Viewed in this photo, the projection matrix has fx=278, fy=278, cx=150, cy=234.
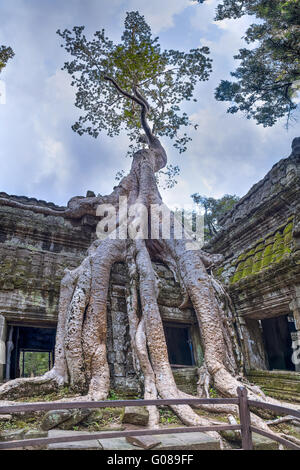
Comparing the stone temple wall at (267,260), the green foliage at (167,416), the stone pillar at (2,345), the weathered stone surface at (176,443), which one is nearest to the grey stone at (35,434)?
the weathered stone surface at (176,443)

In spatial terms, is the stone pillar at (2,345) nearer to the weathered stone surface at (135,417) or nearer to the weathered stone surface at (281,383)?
the weathered stone surface at (135,417)

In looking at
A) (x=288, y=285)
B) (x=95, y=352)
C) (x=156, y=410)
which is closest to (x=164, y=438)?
(x=156, y=410)

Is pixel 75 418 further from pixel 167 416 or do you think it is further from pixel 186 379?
pixel 186 379

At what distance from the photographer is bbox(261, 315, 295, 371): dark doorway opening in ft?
18.0

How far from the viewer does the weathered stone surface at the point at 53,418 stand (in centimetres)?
248

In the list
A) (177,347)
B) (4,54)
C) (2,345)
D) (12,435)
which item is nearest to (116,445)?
(12,435)

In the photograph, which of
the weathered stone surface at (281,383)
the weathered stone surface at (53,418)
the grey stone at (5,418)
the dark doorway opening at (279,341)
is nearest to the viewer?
the weathered stone surface at (53,418)

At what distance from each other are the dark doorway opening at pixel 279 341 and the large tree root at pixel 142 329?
1.44 metres

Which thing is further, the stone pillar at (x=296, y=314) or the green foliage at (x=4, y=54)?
the green foliage at (x=4, y=54)

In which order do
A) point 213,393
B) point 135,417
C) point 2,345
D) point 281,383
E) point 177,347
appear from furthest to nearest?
1. point 177,347
2. point 281,383
3. point 2,345
4. point 213,393
5. point 135,417

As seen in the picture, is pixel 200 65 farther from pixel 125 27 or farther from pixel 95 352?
pixel 95 352

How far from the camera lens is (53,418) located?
253cm

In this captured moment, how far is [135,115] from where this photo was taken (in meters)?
8.52

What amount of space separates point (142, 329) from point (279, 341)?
346 centimetres
